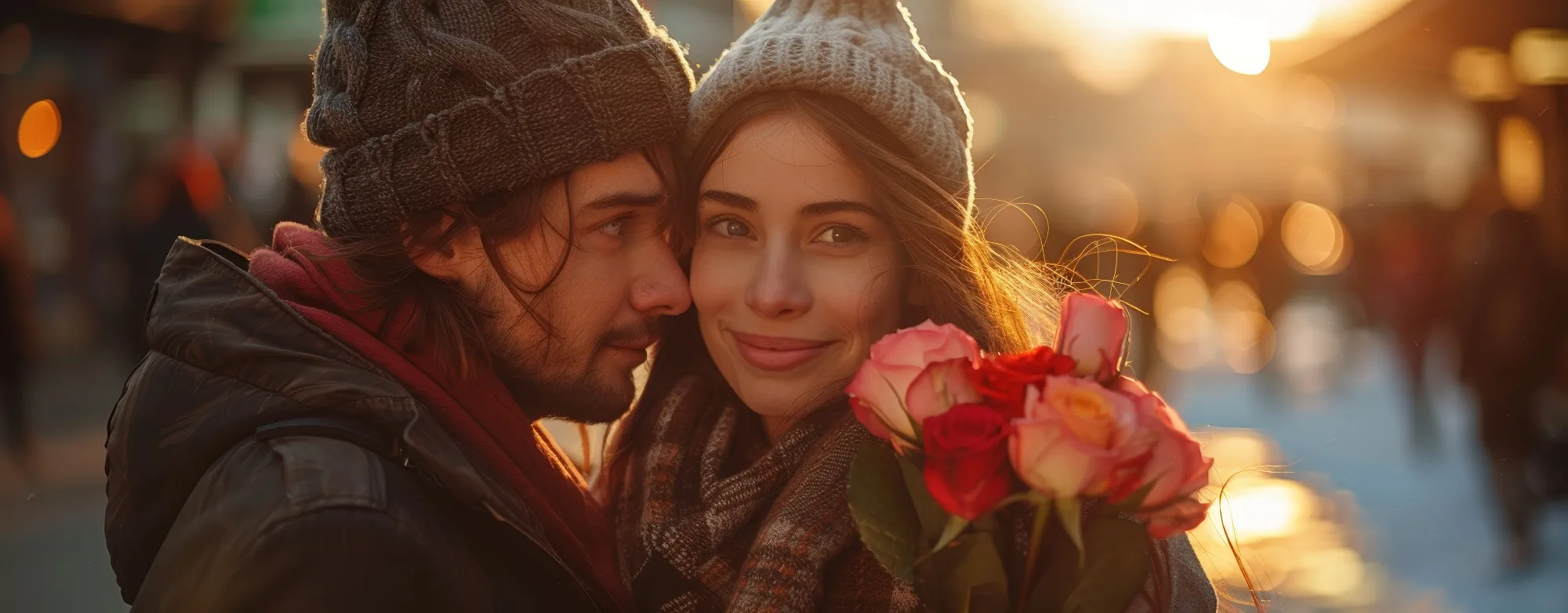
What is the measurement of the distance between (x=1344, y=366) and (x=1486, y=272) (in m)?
9.96

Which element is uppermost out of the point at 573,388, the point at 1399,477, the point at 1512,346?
the point at 573,388

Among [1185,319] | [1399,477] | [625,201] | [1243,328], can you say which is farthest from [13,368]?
[1185,319]

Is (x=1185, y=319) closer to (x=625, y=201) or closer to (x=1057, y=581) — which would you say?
(x=625, y=201)

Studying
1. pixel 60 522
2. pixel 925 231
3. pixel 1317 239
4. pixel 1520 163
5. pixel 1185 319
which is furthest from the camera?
pixel 1317 239

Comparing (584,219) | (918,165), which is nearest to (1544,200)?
(918,165)

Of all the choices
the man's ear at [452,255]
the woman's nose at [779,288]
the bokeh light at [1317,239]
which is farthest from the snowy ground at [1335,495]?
the bokeh light at [1317,239]

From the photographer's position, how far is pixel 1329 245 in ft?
108

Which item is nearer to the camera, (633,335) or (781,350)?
(781,350)

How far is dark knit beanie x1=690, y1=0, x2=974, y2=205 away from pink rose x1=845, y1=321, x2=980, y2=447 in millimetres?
940

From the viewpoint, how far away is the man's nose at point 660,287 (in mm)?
2871

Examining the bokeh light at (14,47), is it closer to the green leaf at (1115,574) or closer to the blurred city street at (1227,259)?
the blurred city street at (1227,259)

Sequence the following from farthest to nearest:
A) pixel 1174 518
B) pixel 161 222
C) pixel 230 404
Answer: pixel 161 222 < pixel 230 404 < pixel 1174 518

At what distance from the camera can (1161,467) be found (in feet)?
5.70

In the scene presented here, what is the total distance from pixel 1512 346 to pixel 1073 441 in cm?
713
